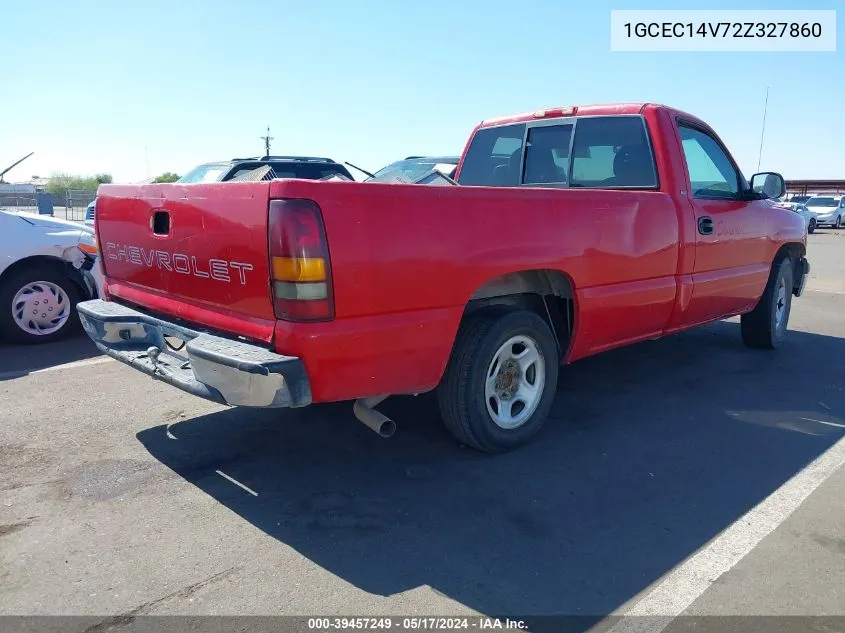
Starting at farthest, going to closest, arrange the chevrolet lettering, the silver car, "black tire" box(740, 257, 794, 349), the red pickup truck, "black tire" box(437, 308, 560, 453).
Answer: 1. the silver car
2. "black tire" box(740, 257, 794, 349)
3. "black tire" box(437, 308, 560, 453)
4. the chevrolet lettering
5. the red pickup truck

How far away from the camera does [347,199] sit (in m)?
2.86

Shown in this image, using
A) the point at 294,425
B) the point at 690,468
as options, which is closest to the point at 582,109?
the point at 690,468

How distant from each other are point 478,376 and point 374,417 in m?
0.59

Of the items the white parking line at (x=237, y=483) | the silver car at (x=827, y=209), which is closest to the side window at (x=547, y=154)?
the white parking line at (x=237, y=483)

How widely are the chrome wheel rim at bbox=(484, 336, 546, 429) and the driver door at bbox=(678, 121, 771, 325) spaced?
5.44ft

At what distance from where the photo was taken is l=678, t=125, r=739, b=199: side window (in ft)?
16.5

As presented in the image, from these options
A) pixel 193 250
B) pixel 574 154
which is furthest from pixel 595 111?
pixel 193 250

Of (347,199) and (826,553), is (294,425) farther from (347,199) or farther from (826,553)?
(826,553)

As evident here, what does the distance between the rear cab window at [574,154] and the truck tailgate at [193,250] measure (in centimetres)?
284

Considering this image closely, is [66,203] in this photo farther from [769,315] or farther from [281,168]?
[769,315]

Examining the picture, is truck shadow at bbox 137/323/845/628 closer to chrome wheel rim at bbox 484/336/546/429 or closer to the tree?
chrome wheel rim at bbox 484/336/546/429

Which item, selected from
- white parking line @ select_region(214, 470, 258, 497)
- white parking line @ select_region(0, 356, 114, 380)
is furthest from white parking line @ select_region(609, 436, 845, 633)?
white parking line @ select_region(0, 356, 114, 380)

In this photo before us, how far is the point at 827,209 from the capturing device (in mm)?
32250

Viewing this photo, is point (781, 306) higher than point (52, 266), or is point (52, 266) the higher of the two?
point (52, 266)
